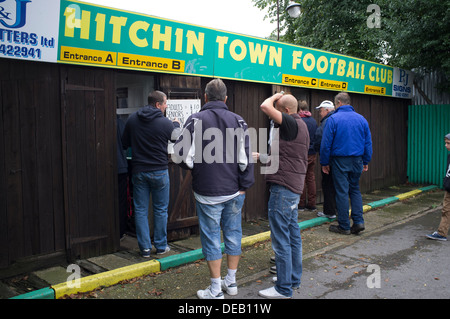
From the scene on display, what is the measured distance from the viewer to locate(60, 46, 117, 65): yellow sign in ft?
15.5

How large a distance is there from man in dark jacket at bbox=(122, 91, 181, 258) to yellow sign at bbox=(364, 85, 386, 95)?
20.8 feet

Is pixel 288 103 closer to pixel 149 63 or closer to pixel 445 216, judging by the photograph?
pixel 149 63

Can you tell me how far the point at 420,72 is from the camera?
37.0 feet

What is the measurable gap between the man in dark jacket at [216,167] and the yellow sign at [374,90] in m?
6.94

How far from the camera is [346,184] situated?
6316mm

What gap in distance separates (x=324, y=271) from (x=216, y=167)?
204cm

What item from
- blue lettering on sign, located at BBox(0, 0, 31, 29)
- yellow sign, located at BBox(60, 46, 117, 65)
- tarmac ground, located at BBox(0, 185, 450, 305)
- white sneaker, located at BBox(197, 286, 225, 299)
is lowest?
tarmac ground, located at BBox(0, 185, 450, 305)

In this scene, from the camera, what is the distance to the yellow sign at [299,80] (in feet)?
25.1

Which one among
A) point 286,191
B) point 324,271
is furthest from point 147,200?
point 324,271

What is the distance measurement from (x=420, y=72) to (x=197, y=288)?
9.85m

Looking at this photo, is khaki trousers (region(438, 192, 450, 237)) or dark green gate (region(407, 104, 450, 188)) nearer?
khaki trousers (region(438, 192, 450, 237))

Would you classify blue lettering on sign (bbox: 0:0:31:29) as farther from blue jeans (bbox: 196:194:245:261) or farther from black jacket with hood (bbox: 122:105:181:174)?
blue jeans (bbox: 196:194:245:261)

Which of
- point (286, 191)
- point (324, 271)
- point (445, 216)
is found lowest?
point (324, 271)

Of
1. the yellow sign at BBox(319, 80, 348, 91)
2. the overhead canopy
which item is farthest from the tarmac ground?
the yellow sign at BBox(319, 80, 348, 91)
